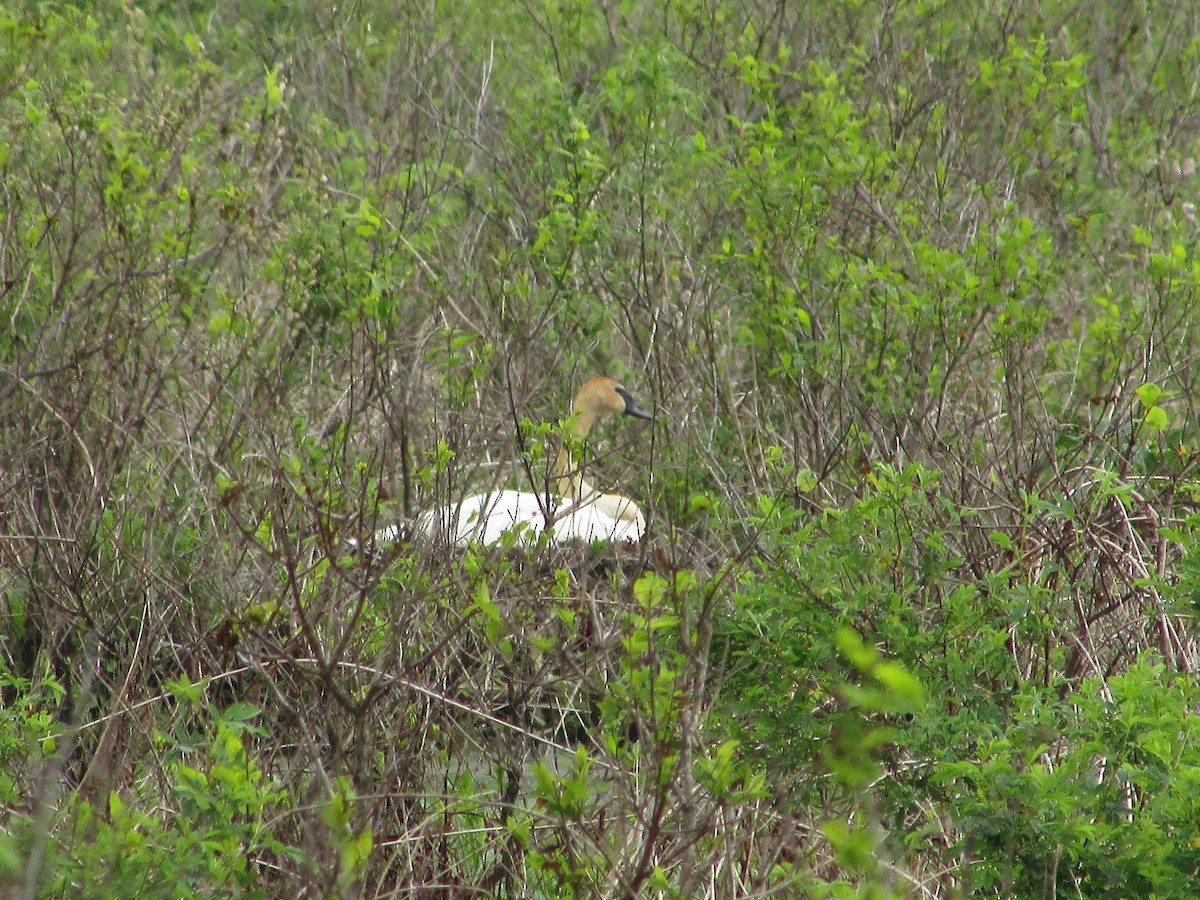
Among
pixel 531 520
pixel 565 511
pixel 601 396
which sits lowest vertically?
pixel 565 511

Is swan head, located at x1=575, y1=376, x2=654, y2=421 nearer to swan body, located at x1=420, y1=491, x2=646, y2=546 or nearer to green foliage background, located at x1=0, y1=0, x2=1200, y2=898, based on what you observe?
green foliage background, located at x1=0, y1=0, x2=1200, y2=898

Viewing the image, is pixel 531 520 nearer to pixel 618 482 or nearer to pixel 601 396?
pixel 618 482

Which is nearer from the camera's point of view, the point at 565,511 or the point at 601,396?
the point at 565,511

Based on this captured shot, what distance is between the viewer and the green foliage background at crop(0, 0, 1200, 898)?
9.32 feet

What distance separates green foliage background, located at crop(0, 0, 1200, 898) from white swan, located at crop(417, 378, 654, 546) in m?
0.10

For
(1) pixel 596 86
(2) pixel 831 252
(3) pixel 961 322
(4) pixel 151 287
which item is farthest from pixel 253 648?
(1) pixel 596 86

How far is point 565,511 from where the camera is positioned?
13.4 feet

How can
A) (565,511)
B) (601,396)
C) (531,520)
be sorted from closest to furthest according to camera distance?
(565,511)
(531,520)
(601,396)

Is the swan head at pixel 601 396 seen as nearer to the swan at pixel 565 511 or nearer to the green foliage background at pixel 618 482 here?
the swan at pixel 565 511

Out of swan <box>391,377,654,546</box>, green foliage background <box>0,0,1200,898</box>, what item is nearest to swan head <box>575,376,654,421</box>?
swan <box>391,377,654,546</box>

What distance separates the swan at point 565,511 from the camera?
12.5 ft

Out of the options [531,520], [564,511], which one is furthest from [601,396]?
[564,511]

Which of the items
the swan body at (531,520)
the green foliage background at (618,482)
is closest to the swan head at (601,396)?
the green foliage background at (618,482)

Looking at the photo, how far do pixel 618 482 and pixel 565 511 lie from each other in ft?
3.14
